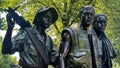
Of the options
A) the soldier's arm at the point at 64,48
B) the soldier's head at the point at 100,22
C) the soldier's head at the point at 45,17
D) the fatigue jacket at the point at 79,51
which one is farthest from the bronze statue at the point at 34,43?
the soldier's head at the point at 100,22

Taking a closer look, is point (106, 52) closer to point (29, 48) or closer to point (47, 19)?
point (47, 19)

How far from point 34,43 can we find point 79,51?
70cm

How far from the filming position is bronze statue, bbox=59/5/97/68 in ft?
23.2

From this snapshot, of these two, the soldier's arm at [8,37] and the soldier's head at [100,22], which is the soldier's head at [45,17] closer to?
the soldier's arm at [8,37]

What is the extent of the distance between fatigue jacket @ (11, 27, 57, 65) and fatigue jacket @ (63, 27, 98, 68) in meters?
0.41

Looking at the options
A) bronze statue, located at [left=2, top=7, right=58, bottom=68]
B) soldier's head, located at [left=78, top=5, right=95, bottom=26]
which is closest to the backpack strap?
bronze statue, located at [left=2, top=7, right=58, bottom=68]

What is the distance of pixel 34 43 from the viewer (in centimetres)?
726

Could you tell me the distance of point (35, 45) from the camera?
7.24 metres

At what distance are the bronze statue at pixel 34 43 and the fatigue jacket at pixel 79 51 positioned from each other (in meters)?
0.38

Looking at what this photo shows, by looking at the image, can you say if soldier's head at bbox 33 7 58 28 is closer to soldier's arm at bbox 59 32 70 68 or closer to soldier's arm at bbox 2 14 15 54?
soldier's arm at bbox 59 32 70 68

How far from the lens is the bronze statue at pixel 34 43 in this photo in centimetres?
712

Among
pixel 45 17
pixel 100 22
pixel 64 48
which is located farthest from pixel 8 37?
pixel 100 22

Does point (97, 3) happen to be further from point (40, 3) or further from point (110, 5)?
point (40, 3)

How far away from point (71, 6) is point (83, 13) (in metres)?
8.64
